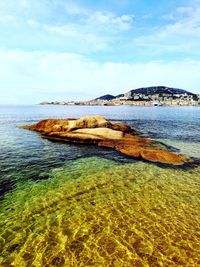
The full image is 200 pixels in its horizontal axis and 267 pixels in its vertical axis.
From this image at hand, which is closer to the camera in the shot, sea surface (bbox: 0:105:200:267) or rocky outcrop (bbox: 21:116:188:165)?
sea surface (bbox: 0:105:200:267)

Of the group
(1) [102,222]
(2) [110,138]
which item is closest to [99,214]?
(1) [102,222]

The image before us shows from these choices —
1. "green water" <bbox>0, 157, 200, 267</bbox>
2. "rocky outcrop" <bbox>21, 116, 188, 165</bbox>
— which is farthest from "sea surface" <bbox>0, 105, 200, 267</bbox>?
"rocky outcrop" <bbox>21, 116, 188, 165</bbox>

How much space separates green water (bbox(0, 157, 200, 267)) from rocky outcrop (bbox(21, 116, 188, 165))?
6067mm

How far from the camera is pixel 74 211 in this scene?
41.0 ft

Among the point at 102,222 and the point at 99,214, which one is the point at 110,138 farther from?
the point at 102,222

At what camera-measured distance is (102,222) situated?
37.5 ft

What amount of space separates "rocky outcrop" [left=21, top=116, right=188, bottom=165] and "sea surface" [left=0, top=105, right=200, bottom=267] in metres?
2.58

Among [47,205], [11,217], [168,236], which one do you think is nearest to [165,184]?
[168,236]

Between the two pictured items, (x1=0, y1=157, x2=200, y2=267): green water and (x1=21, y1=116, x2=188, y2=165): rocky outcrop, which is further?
(x1=21, y1=116, x2=188, y2=165): rocky outcrop

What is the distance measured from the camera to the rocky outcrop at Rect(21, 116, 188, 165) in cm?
2403

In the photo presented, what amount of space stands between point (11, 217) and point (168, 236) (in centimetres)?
724

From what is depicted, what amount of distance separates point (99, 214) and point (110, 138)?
2021 centimetres

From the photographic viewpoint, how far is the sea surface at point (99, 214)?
911 cm

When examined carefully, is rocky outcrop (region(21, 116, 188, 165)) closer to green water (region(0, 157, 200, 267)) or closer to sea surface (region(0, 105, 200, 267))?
sea surface (region(0, 105, 200, 267))
